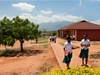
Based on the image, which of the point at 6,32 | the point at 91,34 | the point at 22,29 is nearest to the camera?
the point at 22,29

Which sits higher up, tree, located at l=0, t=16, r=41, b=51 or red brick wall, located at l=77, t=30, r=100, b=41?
tree, located at l=0, t=16, r=41, b=51

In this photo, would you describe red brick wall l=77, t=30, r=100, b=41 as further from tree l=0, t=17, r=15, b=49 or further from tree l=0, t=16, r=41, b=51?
tree l=0, t=17, r=15, b=49

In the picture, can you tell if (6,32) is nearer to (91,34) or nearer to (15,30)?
(15,30)

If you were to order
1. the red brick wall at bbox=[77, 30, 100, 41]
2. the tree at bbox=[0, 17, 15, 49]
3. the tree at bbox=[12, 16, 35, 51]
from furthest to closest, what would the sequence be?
the red brick wall at bbox=[77, 30, 100, 41] < the tree at bbox=[12, 16, 35, 51] < the tree at bbox=[0, 17, 15, 49]

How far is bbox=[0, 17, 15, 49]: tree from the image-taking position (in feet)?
70.6

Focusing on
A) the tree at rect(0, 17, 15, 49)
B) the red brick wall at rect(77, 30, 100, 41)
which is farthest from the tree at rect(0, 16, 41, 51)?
the red brick wall at rect(77, 30, 100, 41)

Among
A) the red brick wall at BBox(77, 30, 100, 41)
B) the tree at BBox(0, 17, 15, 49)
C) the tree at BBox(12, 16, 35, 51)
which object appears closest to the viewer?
the tree at BBox(0, 17, 15, 49)

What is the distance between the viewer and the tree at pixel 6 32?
21527 millimetres

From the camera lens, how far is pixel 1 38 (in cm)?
2162

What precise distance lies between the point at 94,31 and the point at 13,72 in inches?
1018

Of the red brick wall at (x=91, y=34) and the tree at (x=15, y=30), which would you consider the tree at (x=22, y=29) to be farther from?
the red brick wall at (x=91, y=34)

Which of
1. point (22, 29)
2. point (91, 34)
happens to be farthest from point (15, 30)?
point (91, 34)

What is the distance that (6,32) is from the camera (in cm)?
2230

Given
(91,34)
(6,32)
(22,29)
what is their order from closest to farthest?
(22,29), (6,32), (91,34)
